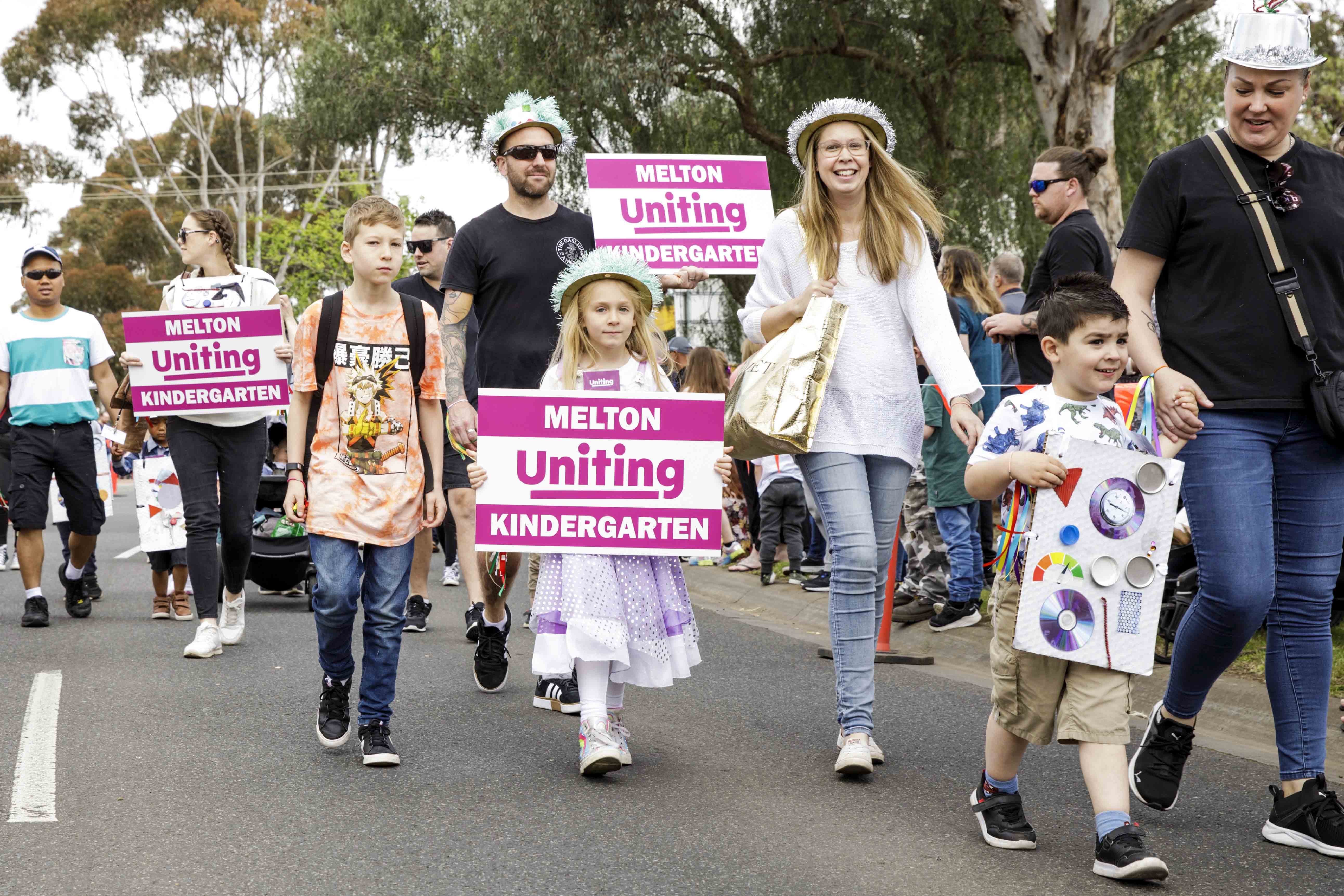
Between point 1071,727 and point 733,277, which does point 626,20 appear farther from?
point 1071,727

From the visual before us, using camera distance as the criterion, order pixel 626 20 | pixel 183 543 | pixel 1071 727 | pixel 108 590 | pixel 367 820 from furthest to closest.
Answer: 1. pixel 626 20
2. pixel 108 590
3. pixel 183 543
4. pixel 367 820
5. pixel 1071 727

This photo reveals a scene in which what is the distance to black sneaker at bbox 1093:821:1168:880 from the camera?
375cm

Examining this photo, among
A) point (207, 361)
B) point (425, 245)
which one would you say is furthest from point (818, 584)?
point (207, 361)

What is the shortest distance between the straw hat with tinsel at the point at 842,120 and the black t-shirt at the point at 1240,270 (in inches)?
45.1

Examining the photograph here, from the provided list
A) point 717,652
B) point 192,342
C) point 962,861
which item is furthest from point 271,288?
point 962,861

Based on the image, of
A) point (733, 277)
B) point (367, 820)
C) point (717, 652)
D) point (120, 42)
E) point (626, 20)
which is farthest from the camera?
point (120, 42)

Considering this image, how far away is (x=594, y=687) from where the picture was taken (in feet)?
16.5

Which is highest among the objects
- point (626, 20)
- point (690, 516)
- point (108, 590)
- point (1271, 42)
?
point (626, 20)

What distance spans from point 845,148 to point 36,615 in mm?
6200

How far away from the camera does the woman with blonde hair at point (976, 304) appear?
8.63m

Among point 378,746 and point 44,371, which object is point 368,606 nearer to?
point 378,746

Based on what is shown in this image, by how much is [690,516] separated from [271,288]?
4.01m

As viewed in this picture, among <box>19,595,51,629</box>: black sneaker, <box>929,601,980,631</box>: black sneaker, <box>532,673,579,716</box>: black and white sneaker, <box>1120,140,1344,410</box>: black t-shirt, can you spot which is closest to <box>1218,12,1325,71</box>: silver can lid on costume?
<box>1120,140,1344,410</box>: black t-shirt

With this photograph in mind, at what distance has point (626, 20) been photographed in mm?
20469
